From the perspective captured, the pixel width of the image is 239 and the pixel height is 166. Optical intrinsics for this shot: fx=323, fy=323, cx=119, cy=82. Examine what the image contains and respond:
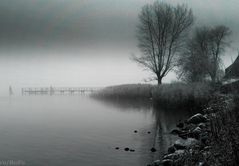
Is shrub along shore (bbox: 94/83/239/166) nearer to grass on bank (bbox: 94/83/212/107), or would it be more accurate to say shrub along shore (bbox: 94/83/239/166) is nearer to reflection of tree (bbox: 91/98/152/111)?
grass on bank (bbox: 94/83/212/107)

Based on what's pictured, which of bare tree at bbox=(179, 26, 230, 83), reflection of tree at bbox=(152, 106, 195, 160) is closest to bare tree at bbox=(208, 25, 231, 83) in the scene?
bare tree at bbox=(179, 26, 230, 83)

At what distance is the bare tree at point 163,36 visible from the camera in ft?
137

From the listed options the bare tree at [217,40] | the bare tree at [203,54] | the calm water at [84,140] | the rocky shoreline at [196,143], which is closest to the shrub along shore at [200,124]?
the rocky shoreline at [196,143]

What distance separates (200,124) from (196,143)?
5197 millimetres

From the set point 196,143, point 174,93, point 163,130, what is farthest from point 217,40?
Answer: point 196,143

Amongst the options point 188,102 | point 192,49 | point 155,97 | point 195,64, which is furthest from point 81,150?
point 192,49

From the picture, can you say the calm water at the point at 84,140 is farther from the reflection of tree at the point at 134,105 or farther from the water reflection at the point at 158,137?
the reflection of tree at the point at 134,105

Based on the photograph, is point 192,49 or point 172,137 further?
point 192,49

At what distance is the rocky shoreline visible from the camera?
7.36 meters

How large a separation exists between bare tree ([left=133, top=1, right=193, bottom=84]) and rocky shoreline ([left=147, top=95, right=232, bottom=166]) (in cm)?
2315

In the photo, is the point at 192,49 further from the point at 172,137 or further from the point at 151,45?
the point at 172,137

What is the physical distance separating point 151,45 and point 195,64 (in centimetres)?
786

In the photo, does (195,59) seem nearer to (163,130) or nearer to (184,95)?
(184,95)

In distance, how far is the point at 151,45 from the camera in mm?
42594
